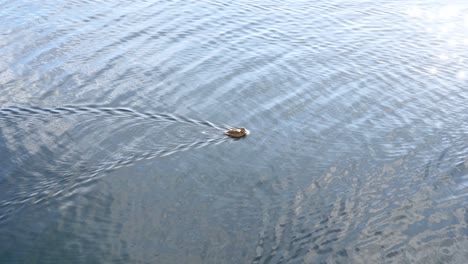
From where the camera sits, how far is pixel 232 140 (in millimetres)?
17234

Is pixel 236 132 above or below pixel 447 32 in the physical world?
below

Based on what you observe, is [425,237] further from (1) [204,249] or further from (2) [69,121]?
(2) [69,121]

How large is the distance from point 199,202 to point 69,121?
568 centimetres

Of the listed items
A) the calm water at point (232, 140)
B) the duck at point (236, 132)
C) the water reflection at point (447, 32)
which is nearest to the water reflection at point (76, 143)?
the calm water at point (232, 140)

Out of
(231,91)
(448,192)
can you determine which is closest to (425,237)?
(448,192)

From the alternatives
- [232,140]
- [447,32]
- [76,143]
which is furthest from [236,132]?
[447,32]

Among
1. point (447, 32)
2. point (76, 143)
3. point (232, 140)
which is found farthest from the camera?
point (447, 32)

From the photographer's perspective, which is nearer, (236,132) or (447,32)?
(236,132)

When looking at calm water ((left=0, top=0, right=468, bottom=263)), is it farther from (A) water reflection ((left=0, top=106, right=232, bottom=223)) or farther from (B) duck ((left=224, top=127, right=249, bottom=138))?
(B) duck ((left=224, top=127, right=249, bottom=138))

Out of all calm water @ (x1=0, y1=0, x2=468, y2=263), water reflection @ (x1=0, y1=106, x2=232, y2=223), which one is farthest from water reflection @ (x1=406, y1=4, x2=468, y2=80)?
water reflection @ (x1=0, y1=106, x2=232, y2=223)

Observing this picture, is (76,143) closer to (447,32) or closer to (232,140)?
(232,140)

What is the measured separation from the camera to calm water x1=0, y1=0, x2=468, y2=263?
45.1 ft

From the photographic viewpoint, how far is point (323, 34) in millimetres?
24094

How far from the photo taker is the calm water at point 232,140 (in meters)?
13.7
